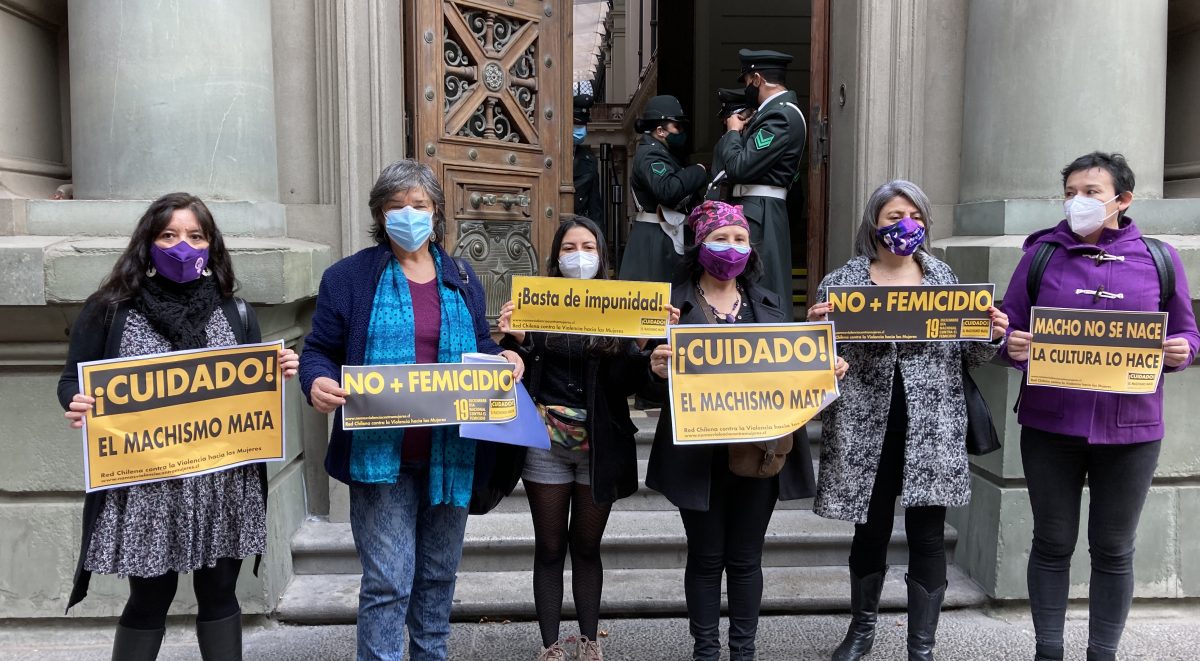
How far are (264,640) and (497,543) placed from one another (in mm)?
1160

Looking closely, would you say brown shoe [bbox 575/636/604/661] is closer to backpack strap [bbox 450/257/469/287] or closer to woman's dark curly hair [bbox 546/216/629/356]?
woman's dark curly hair [bbox 546/216/629/356]

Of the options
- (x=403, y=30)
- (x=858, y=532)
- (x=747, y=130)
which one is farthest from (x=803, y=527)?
(x=403, y=30)

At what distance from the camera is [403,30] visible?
515cm

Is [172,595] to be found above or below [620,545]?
above

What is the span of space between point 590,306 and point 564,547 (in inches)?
38.7

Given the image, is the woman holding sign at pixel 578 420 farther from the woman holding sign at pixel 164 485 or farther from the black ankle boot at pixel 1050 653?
the black ankle boot at pixel 1050 653

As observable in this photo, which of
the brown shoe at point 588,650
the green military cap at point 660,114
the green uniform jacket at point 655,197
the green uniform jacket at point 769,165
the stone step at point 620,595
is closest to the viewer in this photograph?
the brown shoe at point 588,650

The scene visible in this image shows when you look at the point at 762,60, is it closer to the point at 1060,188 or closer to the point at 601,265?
the point at 1060,188

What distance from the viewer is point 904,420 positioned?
3.60 m

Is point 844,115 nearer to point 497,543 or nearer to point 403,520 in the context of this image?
point 497,543

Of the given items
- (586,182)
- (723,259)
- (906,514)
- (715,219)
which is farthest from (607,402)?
(586,182)

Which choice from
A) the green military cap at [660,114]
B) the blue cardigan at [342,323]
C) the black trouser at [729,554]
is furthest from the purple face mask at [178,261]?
the green military cap at [660,114]

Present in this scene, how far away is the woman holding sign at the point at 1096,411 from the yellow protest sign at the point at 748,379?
0.76m

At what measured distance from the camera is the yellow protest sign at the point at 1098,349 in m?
3.41
